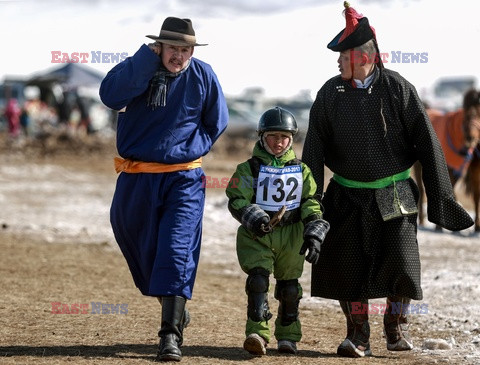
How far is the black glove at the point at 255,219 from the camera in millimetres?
5723

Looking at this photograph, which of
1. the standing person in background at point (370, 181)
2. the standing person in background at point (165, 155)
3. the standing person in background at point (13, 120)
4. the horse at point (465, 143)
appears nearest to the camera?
the standing person in background at point (165, 155)

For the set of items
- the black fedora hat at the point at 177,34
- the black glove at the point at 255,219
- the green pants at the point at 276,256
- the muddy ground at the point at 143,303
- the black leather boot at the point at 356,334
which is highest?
the black fedora hat at the point at 177,34

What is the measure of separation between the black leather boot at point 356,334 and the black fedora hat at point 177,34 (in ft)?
6.19

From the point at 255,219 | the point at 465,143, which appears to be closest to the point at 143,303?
the point at 255,219

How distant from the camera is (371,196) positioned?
6.15 metres

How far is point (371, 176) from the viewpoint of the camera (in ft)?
20.1

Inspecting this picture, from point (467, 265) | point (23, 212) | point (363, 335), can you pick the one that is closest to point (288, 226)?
point (363, 335)

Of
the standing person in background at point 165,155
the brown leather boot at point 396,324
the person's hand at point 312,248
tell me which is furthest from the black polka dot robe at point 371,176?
the standing person in background at point 165,155

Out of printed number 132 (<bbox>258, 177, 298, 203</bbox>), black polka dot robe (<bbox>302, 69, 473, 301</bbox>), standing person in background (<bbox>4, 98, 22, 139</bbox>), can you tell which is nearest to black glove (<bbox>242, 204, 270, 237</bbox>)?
printed number 132 (<bbox>258, 177, 298, 203</bbox>)

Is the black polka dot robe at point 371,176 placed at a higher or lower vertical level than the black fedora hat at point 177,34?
lower

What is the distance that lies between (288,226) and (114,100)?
127 cm

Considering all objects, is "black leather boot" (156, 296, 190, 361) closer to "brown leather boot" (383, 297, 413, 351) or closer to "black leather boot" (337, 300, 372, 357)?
"black leather boot" (337, 300, 372, 357)

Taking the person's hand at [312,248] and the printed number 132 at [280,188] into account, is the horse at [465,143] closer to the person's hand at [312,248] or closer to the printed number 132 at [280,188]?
the printed number 132 at [280,188]

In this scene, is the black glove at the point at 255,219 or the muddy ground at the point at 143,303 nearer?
the black glove at the point at 255,219
